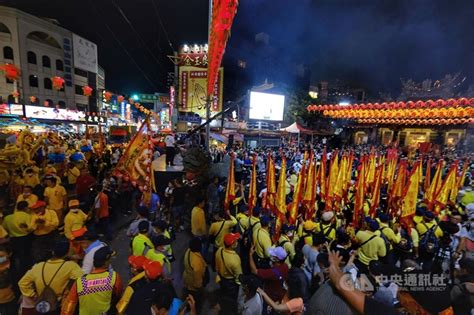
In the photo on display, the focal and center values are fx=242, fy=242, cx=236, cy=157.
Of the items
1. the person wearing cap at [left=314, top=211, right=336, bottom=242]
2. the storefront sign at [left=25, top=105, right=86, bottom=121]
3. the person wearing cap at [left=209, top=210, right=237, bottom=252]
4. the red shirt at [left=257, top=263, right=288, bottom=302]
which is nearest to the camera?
the red shirt at [left=257, top=263, right=288, bottom=302]

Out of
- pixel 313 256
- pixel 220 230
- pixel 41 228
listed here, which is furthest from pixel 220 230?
pixel 41 228

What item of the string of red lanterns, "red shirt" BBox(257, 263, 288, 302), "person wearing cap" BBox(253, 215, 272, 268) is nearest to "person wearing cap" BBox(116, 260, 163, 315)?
"red shirt" BBox(257, 263, 288, 302)

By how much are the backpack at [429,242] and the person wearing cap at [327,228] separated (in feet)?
7.17

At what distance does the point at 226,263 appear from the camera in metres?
3.81

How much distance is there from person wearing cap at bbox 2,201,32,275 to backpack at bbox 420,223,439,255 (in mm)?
8161

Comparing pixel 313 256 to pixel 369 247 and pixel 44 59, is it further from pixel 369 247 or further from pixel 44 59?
pixel 44 59

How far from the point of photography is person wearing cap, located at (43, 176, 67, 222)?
5.79 metres

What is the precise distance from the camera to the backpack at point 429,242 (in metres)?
5.32

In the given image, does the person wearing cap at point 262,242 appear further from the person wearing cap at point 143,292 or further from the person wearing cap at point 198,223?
the person wearing cap at point 143,292

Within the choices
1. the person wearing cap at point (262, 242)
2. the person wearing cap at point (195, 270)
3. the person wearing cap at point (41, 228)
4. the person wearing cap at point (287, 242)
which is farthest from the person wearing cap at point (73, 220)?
the person wearing cap at point (287, 242)

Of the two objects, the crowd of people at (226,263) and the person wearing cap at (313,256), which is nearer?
the crowd of people at (226,263)

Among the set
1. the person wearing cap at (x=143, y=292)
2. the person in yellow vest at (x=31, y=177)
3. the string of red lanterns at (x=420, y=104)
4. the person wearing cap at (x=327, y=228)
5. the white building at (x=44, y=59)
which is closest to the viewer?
the person wearing cap at (x=143, y=292)

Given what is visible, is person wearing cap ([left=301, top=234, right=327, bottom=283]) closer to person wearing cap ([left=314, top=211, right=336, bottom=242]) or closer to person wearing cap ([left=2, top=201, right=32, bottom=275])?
person wearing cap ([left=314, top=211, right=336, bottom=242])

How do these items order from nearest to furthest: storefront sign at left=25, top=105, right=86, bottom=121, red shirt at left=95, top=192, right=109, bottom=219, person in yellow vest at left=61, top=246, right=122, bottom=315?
person in yellow vest at left=61, top=246, right=122, bottom=315
red shirt at left=95, top=192, right=109, bottom=219
storefront sign at left=25, top=105, right=86, bottom=121
